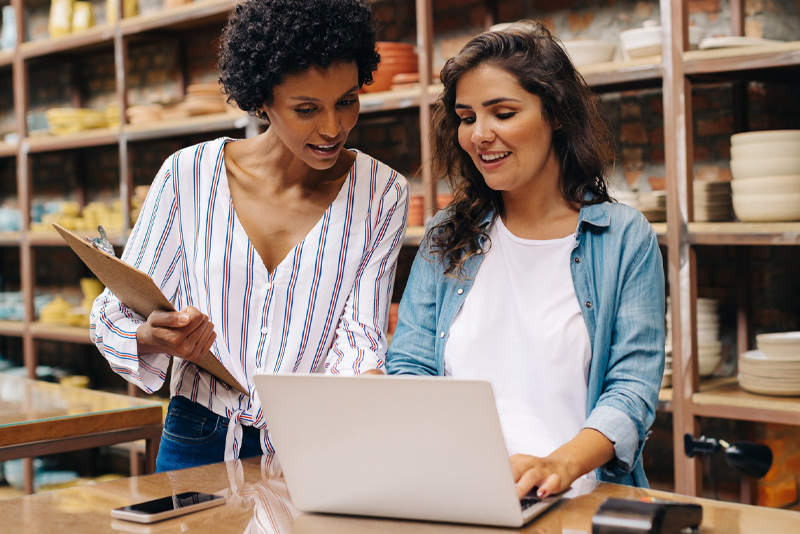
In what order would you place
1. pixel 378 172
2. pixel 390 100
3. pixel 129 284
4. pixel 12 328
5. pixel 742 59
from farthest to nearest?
pixel 12 328 < pixel 390 100 < pixel 742 59 < pixel 378 172 < pixel 129 284

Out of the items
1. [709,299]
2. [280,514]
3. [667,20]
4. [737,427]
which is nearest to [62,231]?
[280,514]

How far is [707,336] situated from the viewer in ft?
8.18

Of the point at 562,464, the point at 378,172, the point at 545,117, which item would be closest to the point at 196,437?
the point at 378,172

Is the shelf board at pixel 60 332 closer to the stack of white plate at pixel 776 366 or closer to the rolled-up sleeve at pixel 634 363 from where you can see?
the stack of white plate at pixel 776 366

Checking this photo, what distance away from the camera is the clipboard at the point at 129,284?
1.25 metres

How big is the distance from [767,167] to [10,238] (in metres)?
3.72

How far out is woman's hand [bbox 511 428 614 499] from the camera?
3.54 feet

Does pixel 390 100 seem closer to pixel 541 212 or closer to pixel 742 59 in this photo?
pixel 742 59

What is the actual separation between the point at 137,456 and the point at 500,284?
9.29 feet

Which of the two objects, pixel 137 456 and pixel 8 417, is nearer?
pixel 8 417

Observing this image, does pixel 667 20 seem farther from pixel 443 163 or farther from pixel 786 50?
pixel 443 163

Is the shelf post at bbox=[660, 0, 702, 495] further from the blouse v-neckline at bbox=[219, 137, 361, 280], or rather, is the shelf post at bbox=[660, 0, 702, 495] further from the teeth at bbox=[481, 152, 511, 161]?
the blouse v-neckline at bbox=[219, 137, 361, 280]

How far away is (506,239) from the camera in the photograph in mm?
1587

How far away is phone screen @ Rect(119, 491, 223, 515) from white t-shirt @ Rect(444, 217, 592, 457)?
1.66ft
